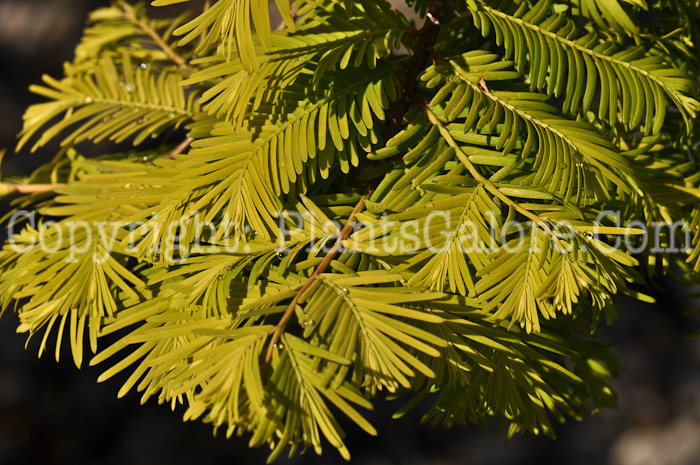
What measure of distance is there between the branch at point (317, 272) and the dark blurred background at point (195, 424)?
118 centimetres

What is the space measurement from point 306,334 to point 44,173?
43 cm

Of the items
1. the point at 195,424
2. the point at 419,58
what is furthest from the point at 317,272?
the point at 195,424

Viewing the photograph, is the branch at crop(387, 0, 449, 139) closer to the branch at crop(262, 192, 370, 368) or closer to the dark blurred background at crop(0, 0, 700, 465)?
the branch at crop(262, 192, 370, 368)

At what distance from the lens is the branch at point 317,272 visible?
311 mm

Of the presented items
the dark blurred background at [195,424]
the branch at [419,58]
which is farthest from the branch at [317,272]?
the dark blurred background at [195,424]

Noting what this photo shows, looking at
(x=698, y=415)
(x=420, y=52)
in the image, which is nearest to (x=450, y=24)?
(x=420, y=52)

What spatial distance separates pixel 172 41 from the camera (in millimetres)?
758

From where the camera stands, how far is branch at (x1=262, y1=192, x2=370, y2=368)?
12.2 inches

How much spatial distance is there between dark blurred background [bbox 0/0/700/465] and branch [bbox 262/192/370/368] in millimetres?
1183

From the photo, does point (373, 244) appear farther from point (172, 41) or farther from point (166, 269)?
point (172, 41)

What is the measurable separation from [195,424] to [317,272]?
1.27 meters

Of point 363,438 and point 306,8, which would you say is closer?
point 306,8

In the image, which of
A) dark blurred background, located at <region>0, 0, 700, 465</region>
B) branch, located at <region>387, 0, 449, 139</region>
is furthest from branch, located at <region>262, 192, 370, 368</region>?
dark blurred background, located at <region>0, 0, 700, 465</region>

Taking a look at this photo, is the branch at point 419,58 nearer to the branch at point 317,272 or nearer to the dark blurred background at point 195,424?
the branch at point 317,272
